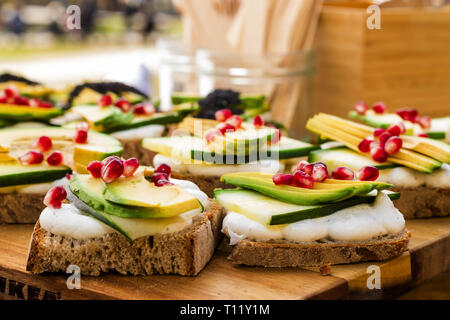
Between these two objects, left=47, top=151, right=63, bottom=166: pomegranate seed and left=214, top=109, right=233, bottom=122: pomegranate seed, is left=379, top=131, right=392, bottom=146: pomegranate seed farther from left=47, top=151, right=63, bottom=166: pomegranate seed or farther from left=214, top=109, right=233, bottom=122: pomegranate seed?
left=47, top=151, right=63, bottom=166: pomegranate seed

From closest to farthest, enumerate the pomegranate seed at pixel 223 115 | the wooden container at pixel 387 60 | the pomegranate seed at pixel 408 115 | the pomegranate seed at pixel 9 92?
the pomegranate seed at pixel 223 115, the pomegranate seed at pixel 408 115, the pomegranate seed at pixel 9 92, the wooden container at pixel 387 60

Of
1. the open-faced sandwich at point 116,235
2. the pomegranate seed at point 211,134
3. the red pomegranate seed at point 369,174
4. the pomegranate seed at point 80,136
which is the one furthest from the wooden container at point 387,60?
the open-faced sandwich at point 116,235

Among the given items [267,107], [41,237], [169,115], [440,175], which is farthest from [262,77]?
[41,237]

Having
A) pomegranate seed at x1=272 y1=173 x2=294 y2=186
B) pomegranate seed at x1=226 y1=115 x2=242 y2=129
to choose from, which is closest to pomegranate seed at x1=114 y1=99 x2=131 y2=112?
pomegranate seed at x1=226 y1=115 x2=242 y2=129

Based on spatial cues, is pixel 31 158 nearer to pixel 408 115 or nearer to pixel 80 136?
pixel 80 136

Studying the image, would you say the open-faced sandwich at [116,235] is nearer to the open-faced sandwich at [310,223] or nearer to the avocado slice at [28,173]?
the open-faced sandwich at [310,223]

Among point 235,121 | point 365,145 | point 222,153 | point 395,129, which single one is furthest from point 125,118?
point 395,129

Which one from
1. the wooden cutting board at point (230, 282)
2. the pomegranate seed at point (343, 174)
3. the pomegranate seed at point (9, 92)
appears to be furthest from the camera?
the pomegranate seed at point (9, 92)
